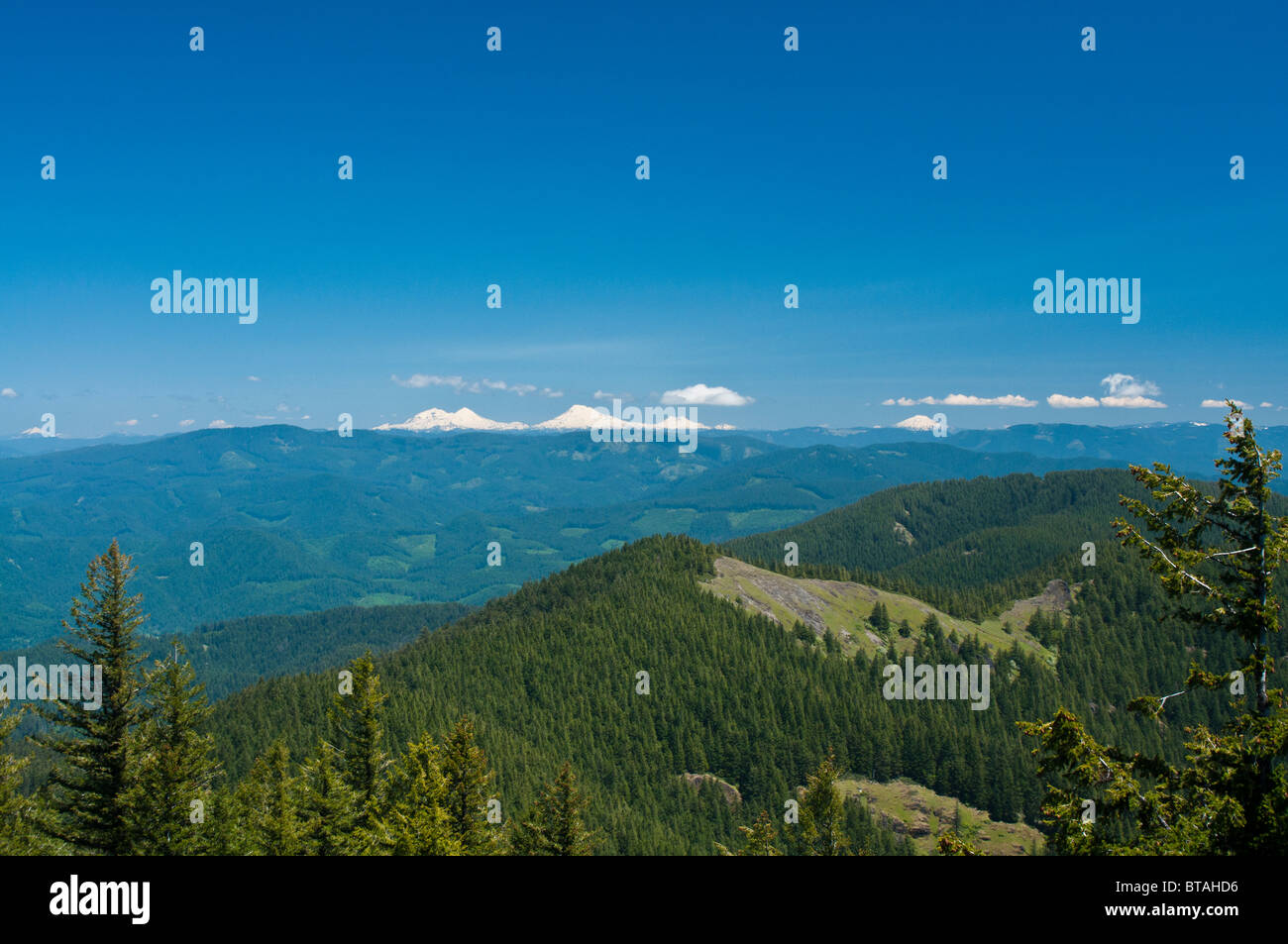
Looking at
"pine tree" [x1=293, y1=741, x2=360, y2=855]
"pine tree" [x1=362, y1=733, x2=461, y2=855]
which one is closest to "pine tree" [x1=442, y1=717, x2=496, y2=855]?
"pine tree" [x1=362, y1=733, x2=461, y2=855]

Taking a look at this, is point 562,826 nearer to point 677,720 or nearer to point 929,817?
point 929,817

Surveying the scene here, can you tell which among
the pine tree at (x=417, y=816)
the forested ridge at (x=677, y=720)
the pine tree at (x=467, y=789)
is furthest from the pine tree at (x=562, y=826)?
the forested ridge at (x=677, y=720)

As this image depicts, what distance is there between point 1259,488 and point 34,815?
54.3 m

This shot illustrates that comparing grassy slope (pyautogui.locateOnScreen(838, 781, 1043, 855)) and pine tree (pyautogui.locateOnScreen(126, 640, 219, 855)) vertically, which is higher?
pine tree (pyautogui.locateOnScreen(126, 640, 219, 855))

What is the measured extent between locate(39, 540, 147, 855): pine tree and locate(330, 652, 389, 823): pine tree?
1086cm

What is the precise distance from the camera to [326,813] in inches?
1585

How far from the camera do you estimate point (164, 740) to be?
125 ft

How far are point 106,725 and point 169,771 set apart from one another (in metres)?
3.84

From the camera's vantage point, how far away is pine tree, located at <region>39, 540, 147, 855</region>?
3541 centimetres

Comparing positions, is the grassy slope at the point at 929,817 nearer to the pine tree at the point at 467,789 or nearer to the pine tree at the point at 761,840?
the pine tree at the point at 761,840

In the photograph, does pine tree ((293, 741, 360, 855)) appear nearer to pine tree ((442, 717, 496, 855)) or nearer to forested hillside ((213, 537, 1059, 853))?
pine tree ((442, 717, 496, 855))

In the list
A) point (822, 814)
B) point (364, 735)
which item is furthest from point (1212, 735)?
point (364, 735)

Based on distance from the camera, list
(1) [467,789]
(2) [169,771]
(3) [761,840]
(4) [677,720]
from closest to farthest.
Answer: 1. (2) [169,771]
2. (1) [467,789]
3. (3) [761,840]
4. (4) [677,720]
